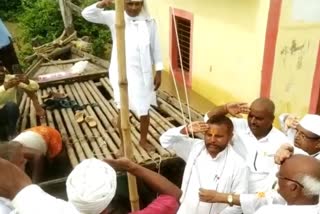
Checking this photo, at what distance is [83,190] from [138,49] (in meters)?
2.56

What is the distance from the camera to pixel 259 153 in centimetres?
315

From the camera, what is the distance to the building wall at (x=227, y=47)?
5270 millimetres

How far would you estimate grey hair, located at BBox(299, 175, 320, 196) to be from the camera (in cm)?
206

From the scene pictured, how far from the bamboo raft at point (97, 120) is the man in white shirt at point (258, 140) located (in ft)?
4.59

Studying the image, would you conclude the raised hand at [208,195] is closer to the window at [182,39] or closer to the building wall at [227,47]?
the building wall at [227,47]

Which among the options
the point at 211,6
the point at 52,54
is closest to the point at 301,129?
the point at 211,6

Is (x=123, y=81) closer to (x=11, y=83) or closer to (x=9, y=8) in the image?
(x=11, y=83)

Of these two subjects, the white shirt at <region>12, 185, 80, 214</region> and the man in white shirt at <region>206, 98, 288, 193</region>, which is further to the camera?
the man in white shirt at <region>206, 98, 288, 193</region>

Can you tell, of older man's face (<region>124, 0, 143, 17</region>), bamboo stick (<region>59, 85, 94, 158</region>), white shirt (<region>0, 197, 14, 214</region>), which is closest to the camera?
white shirt (<region>0, 197, 14, 214</region>)

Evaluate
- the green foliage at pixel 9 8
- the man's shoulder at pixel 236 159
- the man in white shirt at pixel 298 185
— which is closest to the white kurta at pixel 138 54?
the man's shoulder at pixel 236 159

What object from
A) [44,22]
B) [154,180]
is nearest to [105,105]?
[154,180]

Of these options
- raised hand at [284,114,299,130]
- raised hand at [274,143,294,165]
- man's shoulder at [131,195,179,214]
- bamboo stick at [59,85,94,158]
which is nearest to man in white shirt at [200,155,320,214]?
raised hand at [274,143,294,165]

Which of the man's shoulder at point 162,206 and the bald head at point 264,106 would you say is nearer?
the man's shoulder at point 162,206

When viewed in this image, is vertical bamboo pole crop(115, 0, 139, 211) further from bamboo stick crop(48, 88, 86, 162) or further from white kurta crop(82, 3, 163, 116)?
bamboo stick crop(48, 88, 86, 162)
